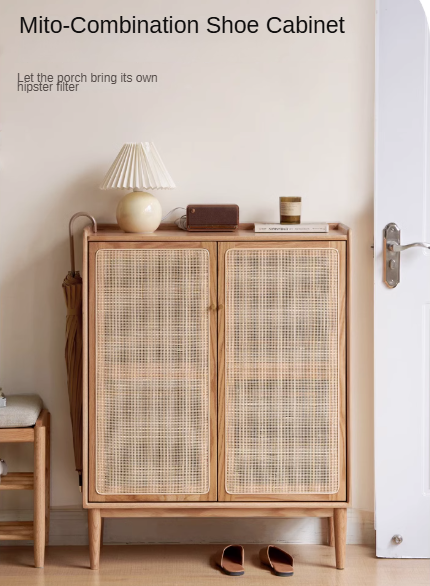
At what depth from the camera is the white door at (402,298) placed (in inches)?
104

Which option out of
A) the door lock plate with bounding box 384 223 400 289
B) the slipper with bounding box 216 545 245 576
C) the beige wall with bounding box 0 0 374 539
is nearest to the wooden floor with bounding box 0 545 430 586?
the slipper with bounding box 216 545 245 576

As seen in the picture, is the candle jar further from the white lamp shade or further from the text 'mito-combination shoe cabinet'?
the white lamp shade

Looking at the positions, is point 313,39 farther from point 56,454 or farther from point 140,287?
point 56,454

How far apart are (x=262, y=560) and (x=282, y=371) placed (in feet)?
2.41

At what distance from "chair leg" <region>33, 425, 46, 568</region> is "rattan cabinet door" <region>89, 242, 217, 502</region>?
19 cm

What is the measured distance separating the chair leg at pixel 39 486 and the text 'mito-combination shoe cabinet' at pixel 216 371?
179 mm

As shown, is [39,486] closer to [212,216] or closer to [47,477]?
[47,477]

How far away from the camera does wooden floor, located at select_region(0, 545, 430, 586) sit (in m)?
2.50

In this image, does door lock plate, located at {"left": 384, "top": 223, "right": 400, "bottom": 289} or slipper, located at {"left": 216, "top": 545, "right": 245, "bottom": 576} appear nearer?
slipper, located at {"left": 216, "top": 545, "right": 245, "bottom": 576}

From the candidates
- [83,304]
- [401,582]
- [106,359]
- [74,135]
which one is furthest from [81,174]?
[401,582]

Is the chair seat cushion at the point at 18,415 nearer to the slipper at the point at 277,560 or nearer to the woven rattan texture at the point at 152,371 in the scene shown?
the woven rattan texture at the point at 152,371

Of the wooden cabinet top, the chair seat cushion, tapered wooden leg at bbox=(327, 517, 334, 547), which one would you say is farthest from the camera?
tapered wooden leg at bbox=(327, 517, 334, 547)

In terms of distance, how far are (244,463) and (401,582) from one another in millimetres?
690

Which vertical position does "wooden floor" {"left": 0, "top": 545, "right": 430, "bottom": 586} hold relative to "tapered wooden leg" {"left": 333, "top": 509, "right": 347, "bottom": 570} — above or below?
below
